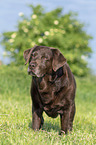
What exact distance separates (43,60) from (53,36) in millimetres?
13811

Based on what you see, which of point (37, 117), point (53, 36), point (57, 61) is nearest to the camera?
point (57, 61)

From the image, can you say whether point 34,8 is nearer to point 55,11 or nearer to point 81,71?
point 55,11

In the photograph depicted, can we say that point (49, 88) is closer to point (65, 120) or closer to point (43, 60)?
point (43, 60)

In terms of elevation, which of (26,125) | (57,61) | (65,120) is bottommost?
(26,125)

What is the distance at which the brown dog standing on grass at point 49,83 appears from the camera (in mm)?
3451

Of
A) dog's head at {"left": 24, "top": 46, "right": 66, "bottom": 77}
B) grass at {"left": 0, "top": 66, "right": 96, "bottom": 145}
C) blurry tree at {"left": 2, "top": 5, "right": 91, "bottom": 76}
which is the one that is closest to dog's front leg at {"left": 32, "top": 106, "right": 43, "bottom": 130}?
grass at {"left": 0, "top": 66, "right": 96, "bottom": 145}

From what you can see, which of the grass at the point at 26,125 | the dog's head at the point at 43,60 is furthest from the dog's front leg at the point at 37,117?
the dog's head at the point at 43,60

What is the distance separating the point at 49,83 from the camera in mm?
3719

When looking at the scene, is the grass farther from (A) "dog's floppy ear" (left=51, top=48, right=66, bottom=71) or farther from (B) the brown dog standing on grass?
(A) "dog's floppy ear" (left=51, top=48, right=66, bottom=71)

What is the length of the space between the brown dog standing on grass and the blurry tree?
13.3 metres

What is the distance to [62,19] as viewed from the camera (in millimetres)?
20953

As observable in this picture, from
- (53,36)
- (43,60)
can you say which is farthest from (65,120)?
(53,36)

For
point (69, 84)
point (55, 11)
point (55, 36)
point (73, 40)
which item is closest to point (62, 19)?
point (55, 11)

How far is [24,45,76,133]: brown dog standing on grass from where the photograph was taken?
345cm
